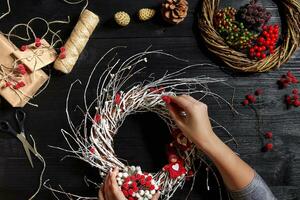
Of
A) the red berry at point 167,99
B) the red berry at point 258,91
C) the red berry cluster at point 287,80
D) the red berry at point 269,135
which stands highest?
the red berry at point 167,99

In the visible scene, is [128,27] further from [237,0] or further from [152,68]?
[237,0]

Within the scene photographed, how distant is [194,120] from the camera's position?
116 cm

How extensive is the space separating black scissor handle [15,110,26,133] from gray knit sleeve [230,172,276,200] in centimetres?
63

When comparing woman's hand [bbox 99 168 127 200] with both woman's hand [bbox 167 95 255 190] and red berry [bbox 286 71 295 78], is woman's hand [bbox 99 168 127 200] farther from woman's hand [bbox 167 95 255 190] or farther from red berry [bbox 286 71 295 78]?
red berry [bbox 286 71 295 78]

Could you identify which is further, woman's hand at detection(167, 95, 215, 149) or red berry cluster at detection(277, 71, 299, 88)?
red berry cluster at detection(277, 71, 299, 88)

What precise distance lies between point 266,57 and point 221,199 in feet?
1.41

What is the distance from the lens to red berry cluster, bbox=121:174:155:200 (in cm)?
122

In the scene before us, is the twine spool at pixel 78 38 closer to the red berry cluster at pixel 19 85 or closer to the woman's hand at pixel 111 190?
the red berry cluster at pixel 19 85

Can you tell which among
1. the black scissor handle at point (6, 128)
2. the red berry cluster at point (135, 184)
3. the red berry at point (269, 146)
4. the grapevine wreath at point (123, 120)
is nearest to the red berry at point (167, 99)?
the grapevine wreath at point (123, 120)

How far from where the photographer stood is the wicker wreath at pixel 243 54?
1.24 m

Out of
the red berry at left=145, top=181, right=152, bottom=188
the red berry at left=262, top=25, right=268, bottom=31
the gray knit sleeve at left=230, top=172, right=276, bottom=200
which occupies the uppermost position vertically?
the red berry at left=262, top=25, right=268, bottom=31

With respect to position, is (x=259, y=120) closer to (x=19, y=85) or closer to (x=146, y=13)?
(x=146, y=13)

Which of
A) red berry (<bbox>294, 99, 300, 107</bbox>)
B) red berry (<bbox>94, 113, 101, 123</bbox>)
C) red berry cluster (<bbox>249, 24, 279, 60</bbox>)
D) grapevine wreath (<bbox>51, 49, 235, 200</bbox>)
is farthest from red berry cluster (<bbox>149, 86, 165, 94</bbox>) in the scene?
red berry (<bbox>294, 99, 300, 107</bbox>)

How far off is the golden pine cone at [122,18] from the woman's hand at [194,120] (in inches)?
10.1
